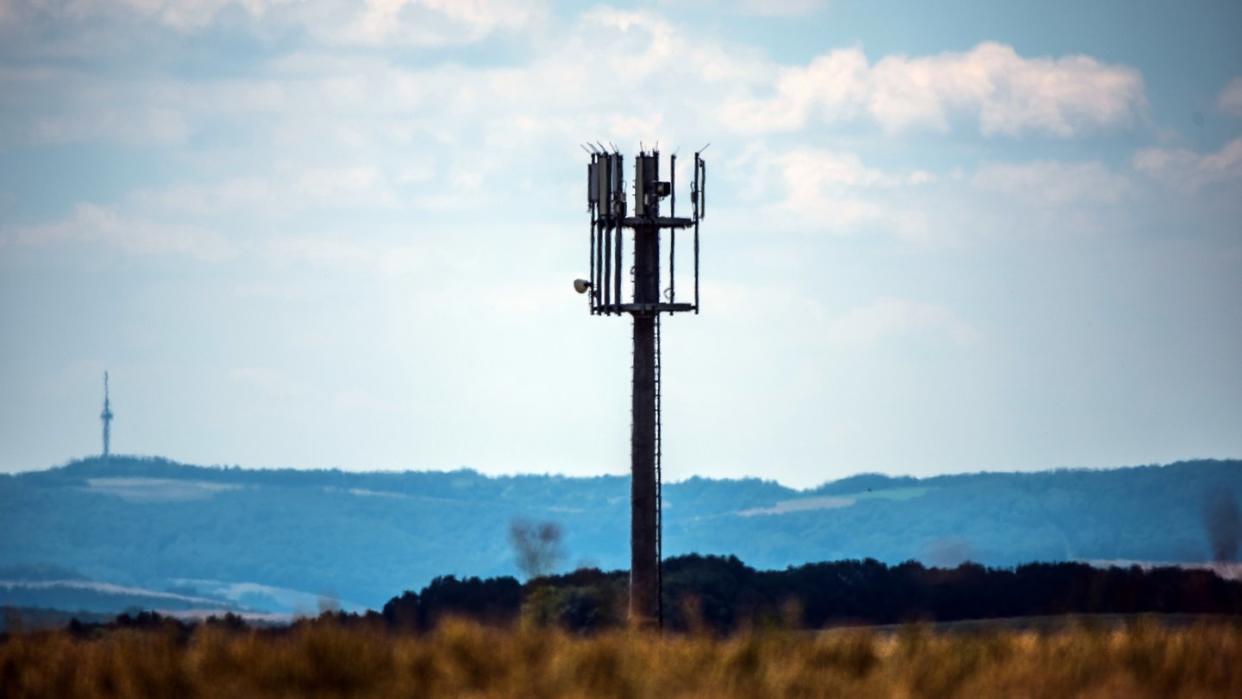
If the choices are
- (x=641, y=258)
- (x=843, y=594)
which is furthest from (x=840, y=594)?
(x=641, y=258)

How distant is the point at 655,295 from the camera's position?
49250 mm

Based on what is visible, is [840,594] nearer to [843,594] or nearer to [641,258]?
[843,594]

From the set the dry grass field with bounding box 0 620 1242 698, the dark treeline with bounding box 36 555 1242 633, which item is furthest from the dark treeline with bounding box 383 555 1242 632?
the dry grass field with bounding box 0 620 1242 698

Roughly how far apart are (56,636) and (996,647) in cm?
1240

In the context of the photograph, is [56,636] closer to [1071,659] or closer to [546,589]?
[1071,659]

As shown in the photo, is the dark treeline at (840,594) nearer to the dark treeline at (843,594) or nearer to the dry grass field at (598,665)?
the dark treeline at (843,594)

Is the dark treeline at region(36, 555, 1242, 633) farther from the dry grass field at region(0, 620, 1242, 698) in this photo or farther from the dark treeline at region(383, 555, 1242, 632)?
the dry grass field at region(0, 620, 1242, 698)

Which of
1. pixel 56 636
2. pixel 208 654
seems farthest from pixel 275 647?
pixel 56 636

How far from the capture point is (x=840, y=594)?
272ft

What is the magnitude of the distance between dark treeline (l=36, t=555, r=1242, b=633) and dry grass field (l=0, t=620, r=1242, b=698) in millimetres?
29097

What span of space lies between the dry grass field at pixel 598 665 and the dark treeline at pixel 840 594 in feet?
95.5

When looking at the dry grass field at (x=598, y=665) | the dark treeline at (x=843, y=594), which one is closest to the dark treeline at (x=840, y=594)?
the dark treeline at (x=843, y=594)

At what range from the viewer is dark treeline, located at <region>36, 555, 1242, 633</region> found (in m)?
63.8

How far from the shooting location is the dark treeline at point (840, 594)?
63781 mm
